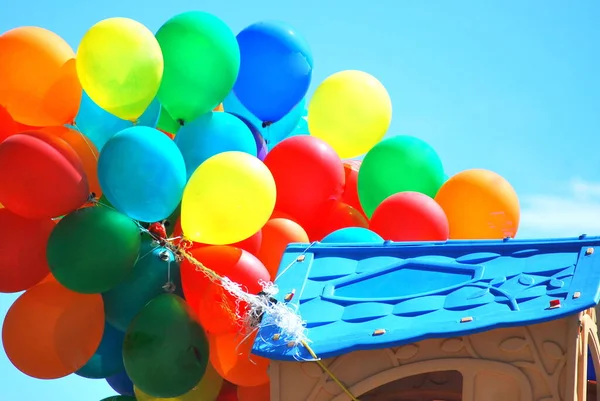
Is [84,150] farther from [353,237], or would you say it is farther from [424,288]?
[424,288]

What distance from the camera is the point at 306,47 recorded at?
6.07 metres

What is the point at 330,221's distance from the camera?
6.09 meters

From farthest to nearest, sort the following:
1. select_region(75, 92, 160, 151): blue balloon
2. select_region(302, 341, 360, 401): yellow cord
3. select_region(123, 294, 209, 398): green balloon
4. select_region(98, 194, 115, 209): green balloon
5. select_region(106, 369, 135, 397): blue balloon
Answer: select_region(106, 369, 135, 397): blue balloon
select_region(75, 92, 160, 151): blue balloon
select_region(98, 194, 115, 209): green balloon
select_region(123, 294, 209, 398): green balloon
select_region(302, 341, 360, 401): yellow cord

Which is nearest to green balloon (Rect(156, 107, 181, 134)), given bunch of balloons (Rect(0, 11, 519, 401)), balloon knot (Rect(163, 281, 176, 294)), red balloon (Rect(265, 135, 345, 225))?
bunch of balloons (Rect(0, 11, 519, 401))

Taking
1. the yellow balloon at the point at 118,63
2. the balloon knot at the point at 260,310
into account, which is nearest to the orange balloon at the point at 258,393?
the balloon knot at the point at 260,310

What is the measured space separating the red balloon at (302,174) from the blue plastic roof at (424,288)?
0.85 m

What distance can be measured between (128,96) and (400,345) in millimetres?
2068

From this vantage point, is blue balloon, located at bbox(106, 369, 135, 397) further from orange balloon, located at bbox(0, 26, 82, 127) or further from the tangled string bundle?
orange balloon, located at bbox(0, 26, 82, 127)

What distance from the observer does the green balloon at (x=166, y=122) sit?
5944 mm

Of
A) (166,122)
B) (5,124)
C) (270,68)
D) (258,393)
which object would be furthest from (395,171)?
(5,124)

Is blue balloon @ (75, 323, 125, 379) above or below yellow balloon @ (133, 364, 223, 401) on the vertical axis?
above

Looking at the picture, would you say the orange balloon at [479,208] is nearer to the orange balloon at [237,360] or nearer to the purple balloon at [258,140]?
the purple balloon at [258,140]

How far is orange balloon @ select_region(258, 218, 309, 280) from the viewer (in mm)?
5508

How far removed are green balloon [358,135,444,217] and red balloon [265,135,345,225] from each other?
331 millimetres
